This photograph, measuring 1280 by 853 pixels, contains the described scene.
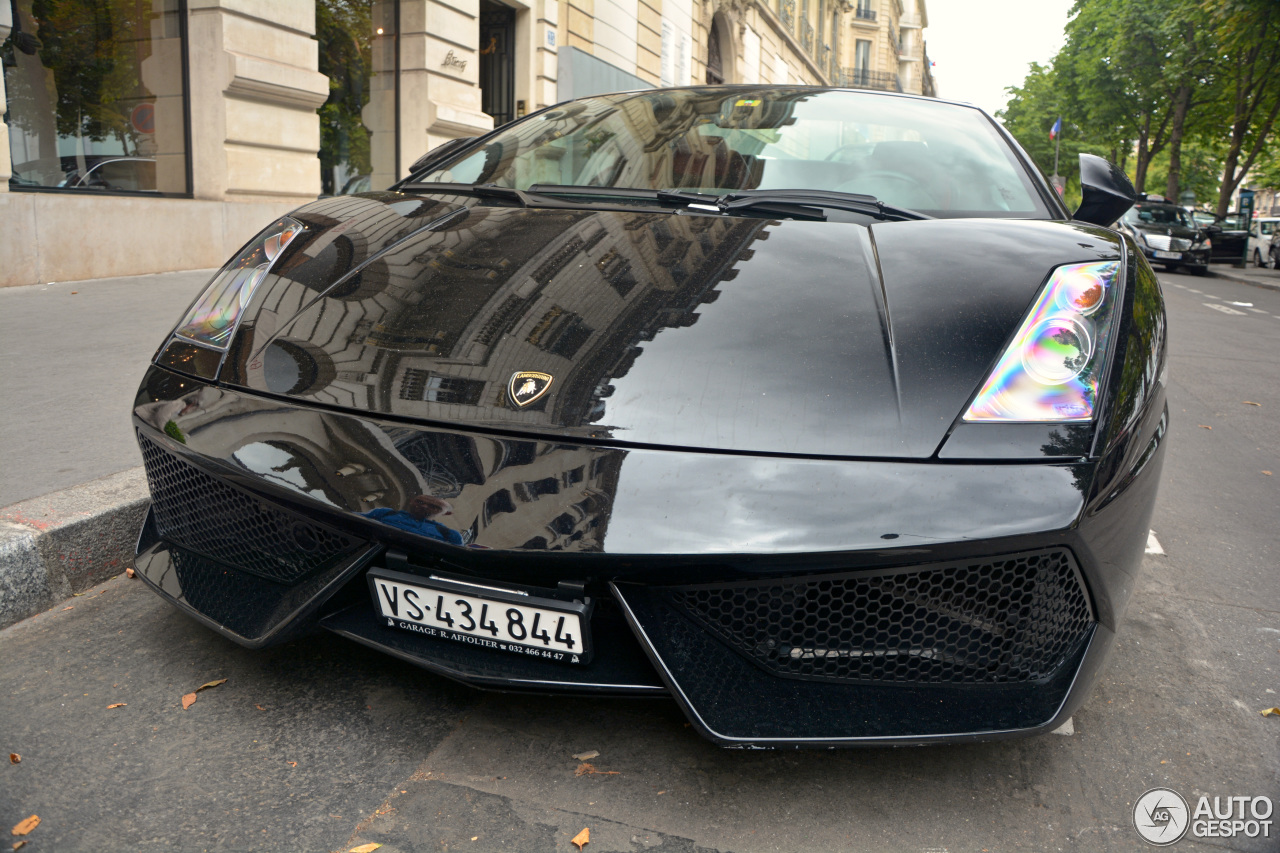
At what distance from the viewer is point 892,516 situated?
1366mm

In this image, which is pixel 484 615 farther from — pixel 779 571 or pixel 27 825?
pixel 27 825

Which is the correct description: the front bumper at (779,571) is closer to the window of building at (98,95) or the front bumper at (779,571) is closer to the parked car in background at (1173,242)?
the window of building at (98,95)

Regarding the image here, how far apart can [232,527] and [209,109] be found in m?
7.36

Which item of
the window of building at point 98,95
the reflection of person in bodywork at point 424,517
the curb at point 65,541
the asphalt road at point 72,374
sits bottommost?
the curb at point 65,541

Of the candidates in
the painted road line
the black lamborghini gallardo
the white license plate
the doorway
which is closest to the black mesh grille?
the black lamborghini gallardo

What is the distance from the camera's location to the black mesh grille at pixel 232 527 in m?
1.61

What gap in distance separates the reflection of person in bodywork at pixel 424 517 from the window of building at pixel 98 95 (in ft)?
21.7

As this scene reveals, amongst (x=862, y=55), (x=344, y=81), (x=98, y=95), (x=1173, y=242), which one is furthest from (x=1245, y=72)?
(x=862, y=55)

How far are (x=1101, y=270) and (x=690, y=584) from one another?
102 cm

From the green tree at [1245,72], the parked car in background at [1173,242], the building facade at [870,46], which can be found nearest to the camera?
the green tree at [1245,72]

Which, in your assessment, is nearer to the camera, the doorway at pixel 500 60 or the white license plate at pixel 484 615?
the white license plate at pixel 484 615

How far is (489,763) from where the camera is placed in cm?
162

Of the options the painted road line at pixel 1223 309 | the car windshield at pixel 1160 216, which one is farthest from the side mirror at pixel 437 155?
the car windshield at pixel 1160 216

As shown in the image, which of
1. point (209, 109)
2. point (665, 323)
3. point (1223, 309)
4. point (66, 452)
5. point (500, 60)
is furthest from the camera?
point (500, 60)
